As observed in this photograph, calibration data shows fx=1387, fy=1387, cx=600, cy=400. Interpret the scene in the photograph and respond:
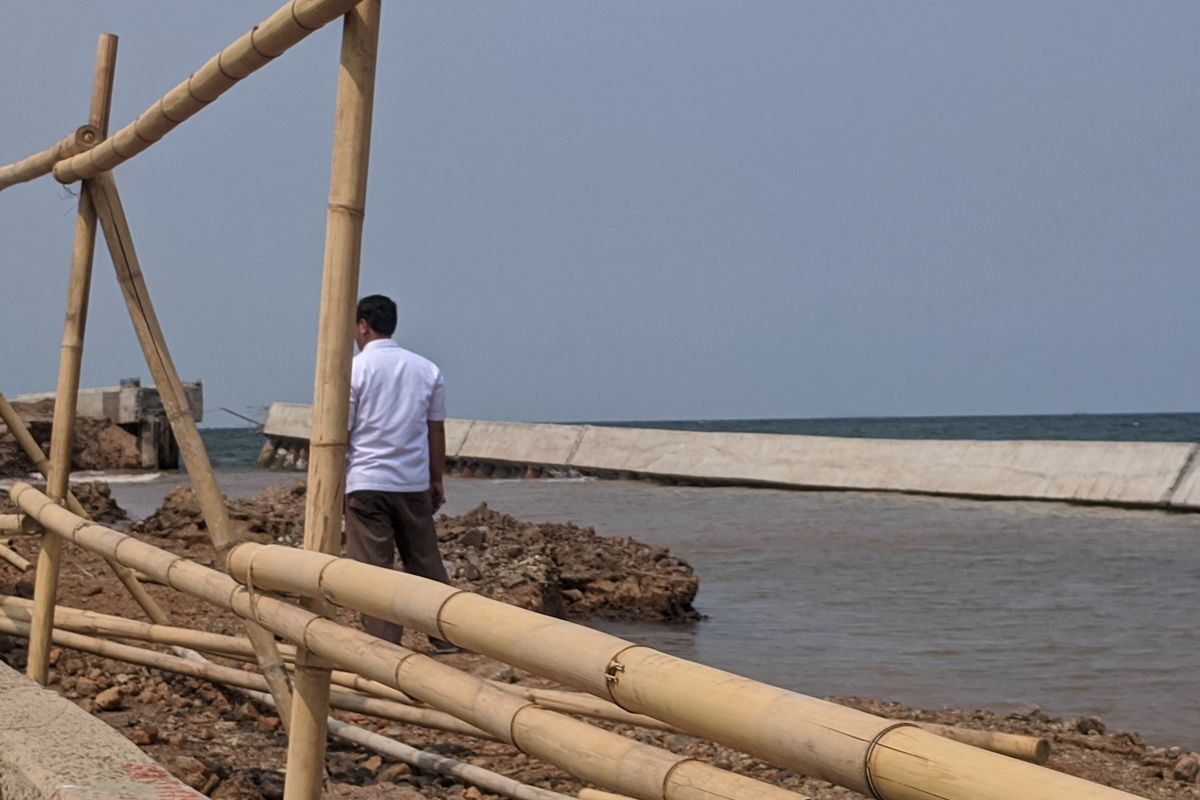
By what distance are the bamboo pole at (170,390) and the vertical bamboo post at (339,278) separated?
0.96m

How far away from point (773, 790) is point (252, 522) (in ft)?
23.8

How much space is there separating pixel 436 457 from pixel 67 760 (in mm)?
3062

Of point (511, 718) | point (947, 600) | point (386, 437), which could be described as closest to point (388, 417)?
point (386, 437)

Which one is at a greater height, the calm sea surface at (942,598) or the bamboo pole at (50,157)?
the bamboo pole at (50,157)

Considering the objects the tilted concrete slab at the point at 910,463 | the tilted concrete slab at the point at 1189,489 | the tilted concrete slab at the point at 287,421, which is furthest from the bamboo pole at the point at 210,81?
the tilted concrete slab at the point at 287,421

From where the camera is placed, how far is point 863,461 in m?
17.9

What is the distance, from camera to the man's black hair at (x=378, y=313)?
223 inches

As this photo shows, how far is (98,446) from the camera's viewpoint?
23203mm

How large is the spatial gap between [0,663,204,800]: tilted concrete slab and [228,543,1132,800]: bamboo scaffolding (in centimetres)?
61

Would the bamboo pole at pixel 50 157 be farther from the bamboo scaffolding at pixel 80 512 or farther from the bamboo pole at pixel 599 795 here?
the bamboo pole at pixel 599 795

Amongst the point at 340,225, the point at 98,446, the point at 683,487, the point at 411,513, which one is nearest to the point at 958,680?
the point at 411,513

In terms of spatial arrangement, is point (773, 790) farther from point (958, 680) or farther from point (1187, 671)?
point (1187, 671)

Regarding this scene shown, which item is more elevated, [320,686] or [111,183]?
[111,183]

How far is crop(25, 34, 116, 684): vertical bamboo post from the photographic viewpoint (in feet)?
13.6
